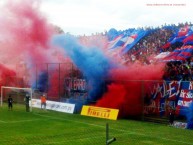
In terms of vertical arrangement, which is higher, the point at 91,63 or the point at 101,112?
the point at 91,63

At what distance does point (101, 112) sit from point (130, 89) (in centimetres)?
311

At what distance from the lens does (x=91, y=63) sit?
3203cm

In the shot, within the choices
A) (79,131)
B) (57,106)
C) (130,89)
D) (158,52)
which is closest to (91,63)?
(130,89)

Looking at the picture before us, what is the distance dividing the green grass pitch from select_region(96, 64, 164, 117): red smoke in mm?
1921

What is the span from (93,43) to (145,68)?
7.75 metres

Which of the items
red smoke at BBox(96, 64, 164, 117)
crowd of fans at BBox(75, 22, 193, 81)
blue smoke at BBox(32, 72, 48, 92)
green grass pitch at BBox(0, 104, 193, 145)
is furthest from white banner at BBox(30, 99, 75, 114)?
crowd of fans at BBox(75, 22, 193, 81)

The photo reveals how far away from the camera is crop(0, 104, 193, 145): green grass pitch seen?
19000mm

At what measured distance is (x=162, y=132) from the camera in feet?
73.4

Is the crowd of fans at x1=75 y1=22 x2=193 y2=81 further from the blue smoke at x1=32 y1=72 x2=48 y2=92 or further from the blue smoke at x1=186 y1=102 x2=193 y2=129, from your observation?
the blue smoke at x1=32 y1=72 x2=48 y2=92

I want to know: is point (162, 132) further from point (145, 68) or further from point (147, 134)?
point (145, 68)

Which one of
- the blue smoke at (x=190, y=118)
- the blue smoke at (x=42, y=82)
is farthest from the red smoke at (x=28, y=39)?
the blue smoke at (x=190, y=118)

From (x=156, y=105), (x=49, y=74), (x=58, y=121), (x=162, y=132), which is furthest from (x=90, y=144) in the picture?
(x=49, y=74)

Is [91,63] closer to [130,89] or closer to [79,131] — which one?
[130,89]

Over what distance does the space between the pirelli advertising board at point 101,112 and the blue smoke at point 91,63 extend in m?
2.25
